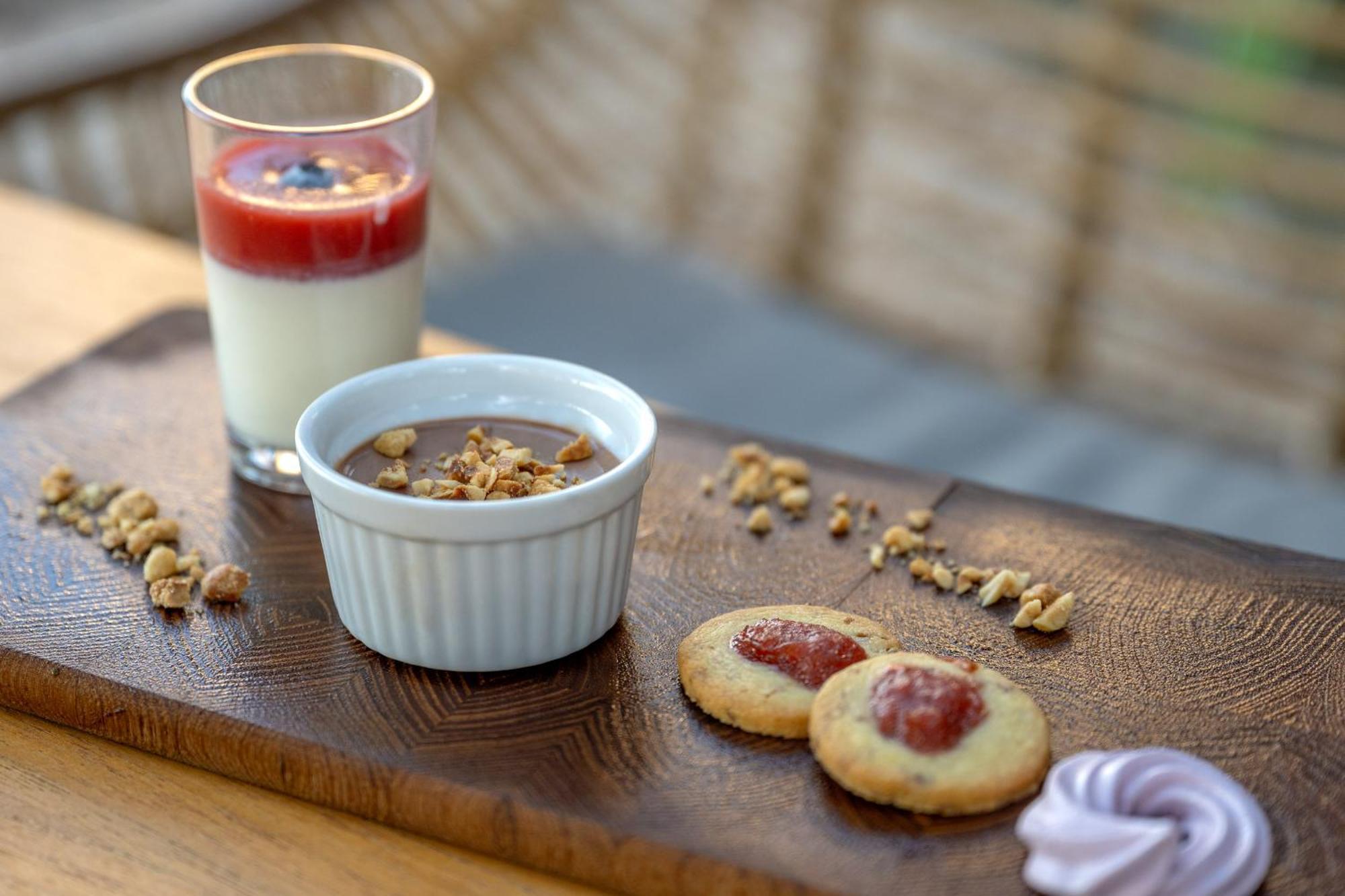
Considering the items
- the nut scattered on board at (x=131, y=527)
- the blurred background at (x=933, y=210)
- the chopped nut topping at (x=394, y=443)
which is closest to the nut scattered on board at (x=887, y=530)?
the chopped nut topping at (x=394, y=443)

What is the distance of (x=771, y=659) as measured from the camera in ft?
2.72

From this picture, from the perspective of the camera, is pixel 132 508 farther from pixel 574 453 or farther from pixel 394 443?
pixel 574 453

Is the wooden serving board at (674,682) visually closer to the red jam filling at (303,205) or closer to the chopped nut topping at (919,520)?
the chopped nut topping at (919,520)

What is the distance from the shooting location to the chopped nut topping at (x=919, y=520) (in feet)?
3.31

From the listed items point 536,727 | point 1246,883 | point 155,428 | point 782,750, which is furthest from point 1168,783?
point 155,428

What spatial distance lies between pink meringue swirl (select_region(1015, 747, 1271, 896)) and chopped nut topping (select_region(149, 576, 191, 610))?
0.52m

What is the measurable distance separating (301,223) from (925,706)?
52cm

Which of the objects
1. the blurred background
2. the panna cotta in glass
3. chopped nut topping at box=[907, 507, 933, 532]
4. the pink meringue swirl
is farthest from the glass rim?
the blurred background

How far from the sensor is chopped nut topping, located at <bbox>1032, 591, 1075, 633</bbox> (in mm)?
890

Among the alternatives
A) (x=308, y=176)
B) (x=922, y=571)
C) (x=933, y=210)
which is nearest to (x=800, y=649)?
(x=922, y=571)

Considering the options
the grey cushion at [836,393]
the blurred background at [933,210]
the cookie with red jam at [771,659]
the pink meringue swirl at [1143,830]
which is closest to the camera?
the pink meringue swirl at [1143,830]

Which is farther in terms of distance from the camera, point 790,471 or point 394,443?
point 790,471

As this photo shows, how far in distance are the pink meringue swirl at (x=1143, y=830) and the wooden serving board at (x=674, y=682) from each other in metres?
0.02

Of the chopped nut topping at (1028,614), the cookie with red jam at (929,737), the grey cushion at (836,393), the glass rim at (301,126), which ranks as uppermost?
the glass rim at (301,126)
